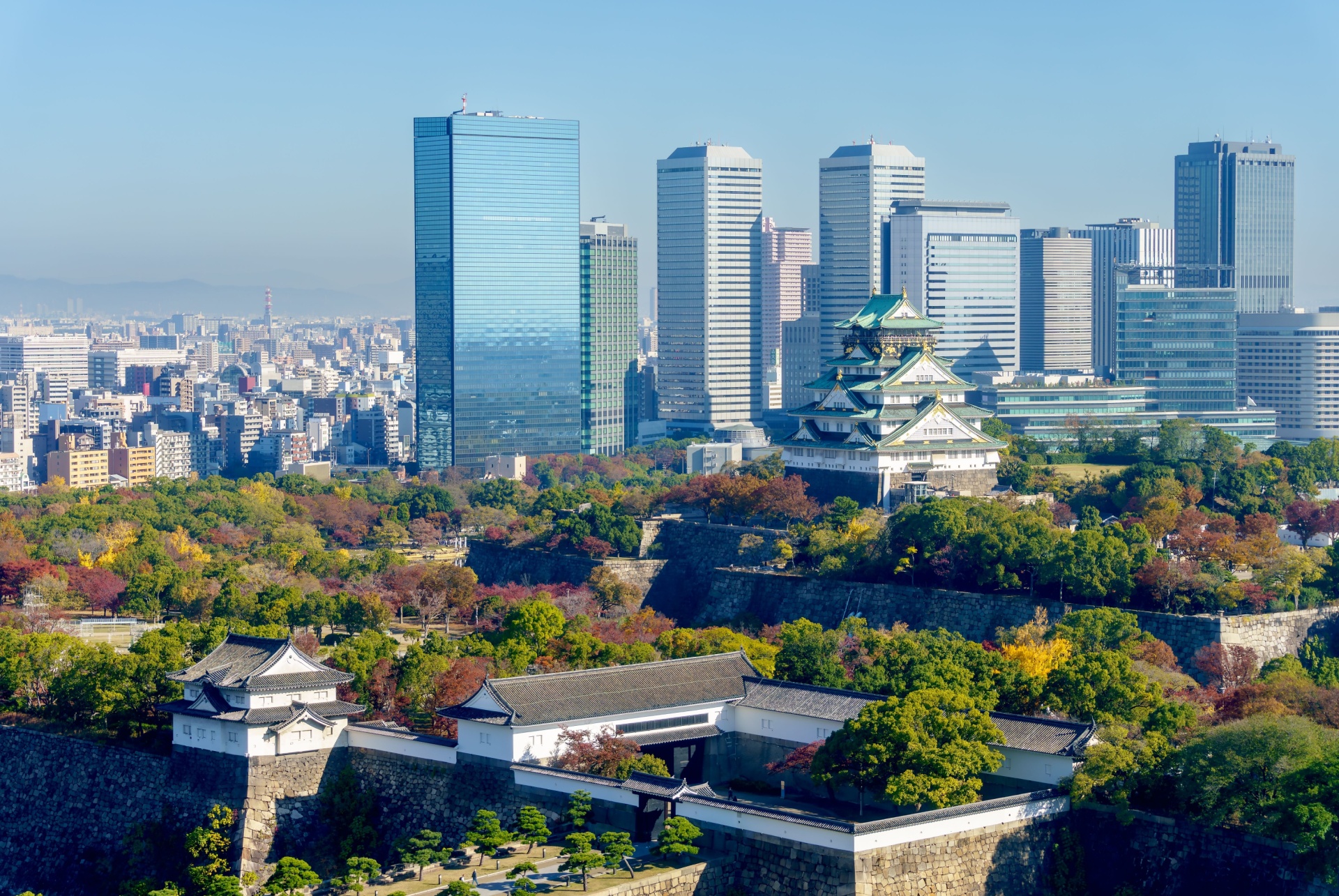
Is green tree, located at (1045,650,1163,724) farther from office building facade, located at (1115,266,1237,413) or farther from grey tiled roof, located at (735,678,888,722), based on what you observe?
office building facade, located at (1115,266,1237,413)

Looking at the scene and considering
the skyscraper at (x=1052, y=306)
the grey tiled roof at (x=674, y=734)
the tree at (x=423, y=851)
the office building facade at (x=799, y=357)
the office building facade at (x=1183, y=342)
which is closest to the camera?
the tree at (x=423, y=851)

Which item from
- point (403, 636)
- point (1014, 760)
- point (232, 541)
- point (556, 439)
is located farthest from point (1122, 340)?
point (1014, 760)


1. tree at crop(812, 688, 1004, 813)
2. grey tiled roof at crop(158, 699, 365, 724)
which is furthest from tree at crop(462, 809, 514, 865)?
tree at crop(812, 688, 1004, 813)

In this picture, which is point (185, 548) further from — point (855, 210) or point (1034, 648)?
point (855, 210)

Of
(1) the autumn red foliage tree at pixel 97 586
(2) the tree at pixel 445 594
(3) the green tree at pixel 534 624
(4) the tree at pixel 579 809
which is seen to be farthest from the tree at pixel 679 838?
(1) the autumn red foliage tree at pixel 97 586

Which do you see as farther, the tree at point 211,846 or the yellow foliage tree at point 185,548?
the yellow foliage tree at point 185,548

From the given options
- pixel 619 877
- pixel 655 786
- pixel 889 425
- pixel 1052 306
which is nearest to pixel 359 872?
pixel 619 877

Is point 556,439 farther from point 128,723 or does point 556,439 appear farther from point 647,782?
point 647,782

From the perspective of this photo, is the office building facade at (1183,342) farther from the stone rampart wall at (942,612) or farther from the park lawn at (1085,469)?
the stone rampart wall at (942,612)
